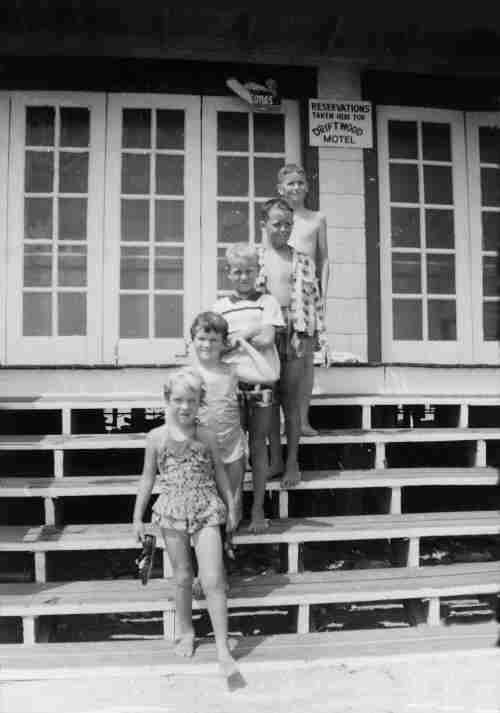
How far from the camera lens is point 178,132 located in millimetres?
5324

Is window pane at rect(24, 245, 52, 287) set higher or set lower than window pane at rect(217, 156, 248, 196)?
lower

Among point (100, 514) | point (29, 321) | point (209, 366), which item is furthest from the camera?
point (29, 321)

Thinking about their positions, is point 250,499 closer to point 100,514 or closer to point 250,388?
point 250,388

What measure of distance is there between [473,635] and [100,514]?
2.51m

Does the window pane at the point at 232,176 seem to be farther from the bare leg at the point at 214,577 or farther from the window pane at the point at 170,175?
the bare leg at the point at 214,577

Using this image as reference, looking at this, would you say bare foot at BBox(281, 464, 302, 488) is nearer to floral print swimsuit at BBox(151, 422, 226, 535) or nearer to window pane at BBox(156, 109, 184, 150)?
floral print swimsuit at BBox(151, 422, 226, 535)

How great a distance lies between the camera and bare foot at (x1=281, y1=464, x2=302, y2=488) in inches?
Answer: 134

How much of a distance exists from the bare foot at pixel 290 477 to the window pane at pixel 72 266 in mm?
2656

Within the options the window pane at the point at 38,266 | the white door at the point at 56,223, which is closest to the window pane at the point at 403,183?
the white door at the point at 56,223

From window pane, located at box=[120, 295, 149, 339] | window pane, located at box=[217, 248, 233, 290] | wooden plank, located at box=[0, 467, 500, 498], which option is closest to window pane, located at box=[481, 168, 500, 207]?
window pane, located at box=[217, 248, 233, 290]

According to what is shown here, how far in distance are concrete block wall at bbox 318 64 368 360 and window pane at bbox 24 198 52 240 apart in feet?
7.29

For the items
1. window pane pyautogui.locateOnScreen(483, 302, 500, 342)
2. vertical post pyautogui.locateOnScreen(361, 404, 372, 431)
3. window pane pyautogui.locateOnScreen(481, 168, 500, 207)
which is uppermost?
window pane pyautogui.locateOnScreen(481, 168, 500, 207)

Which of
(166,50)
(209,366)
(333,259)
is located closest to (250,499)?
(209,366)

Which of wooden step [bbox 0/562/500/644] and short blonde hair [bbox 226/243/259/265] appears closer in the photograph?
wooden step [bbox 0/562/500/644]
